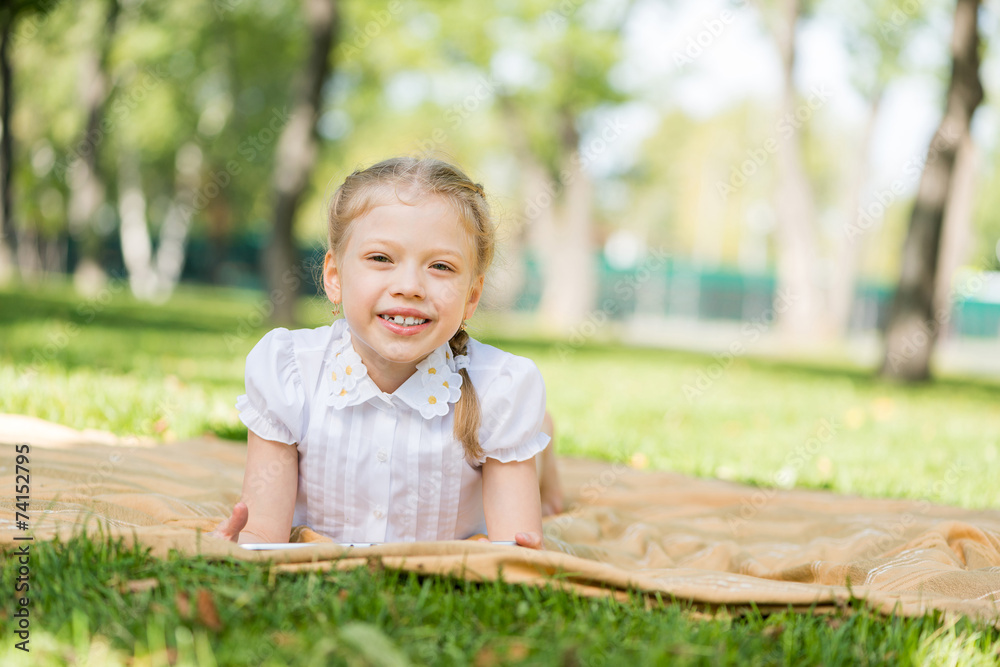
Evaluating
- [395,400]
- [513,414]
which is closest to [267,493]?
[395,400]

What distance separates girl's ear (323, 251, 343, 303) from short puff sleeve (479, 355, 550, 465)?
1.61 feet

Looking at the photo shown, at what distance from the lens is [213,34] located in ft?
79.0

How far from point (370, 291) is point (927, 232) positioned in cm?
910

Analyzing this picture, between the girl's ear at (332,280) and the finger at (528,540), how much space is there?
80cm

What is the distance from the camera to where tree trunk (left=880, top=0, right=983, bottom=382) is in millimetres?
9453

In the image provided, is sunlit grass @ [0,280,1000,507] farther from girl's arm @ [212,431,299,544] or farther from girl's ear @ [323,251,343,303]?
girl's arm @ [212,431,299,544]

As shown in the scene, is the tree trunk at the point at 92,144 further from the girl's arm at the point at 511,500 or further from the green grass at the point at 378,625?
the green grass at the point at 378,625

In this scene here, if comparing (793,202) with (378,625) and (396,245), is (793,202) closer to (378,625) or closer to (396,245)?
(396,245)

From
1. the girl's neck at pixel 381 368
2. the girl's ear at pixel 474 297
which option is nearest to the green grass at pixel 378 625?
the girl's neck at pixel 381 368

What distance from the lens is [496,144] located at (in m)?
35.2

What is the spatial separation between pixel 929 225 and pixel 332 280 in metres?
9.00

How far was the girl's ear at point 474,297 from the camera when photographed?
241cm

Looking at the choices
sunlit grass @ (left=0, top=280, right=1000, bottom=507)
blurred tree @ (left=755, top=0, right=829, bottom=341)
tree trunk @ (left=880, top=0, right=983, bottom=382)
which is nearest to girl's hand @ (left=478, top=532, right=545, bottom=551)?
sunlit grass @ (left=0, top=280, right=1000, bottom=507)

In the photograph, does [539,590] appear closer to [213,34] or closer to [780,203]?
[780,203]
